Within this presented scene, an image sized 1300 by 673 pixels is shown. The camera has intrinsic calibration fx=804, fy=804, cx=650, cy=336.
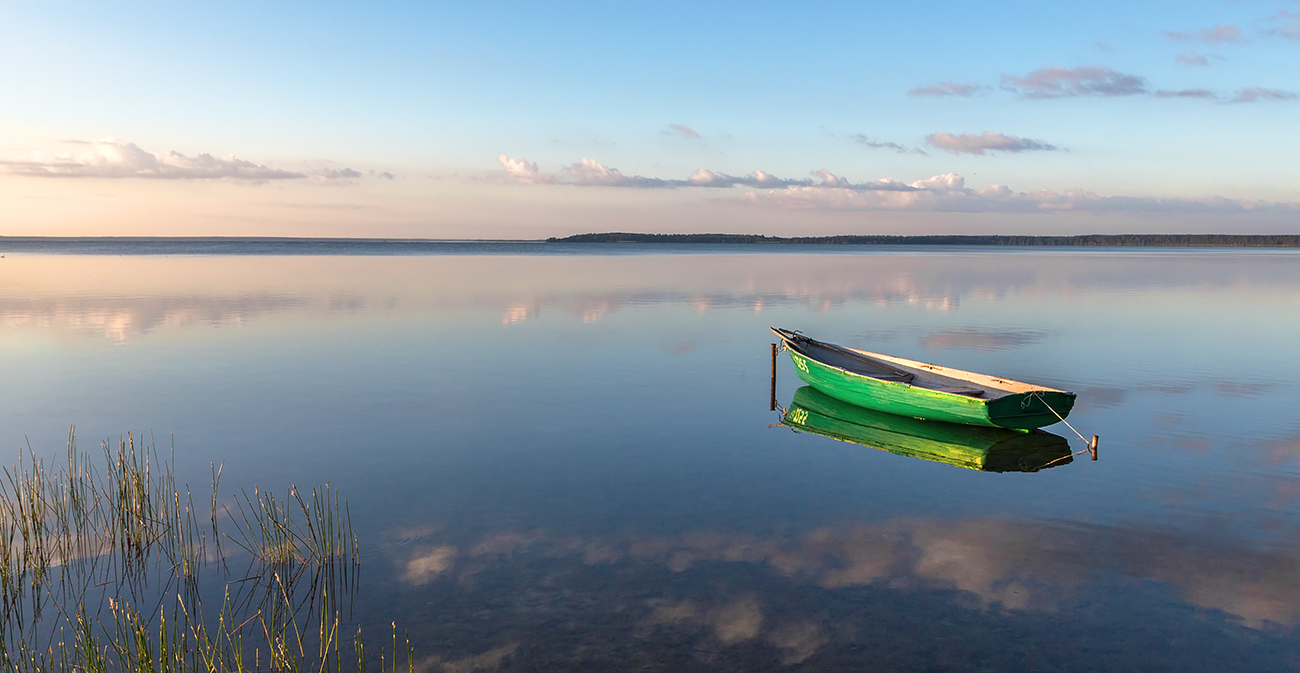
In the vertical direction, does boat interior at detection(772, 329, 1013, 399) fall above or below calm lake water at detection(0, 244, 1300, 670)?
above

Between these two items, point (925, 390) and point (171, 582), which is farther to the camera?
point (925, 390)

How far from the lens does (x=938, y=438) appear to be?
45.7 feet

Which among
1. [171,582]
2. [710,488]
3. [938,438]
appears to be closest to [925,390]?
[938,438]

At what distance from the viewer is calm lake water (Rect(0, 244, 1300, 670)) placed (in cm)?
706

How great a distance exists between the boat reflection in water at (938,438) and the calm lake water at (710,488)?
451mm

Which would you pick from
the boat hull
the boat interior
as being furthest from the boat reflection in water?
the boat interior

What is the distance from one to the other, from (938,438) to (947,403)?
686mm

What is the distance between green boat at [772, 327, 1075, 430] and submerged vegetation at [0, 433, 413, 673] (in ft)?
32.7

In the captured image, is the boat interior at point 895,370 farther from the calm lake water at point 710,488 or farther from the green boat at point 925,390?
the calm lake water at point 710,488

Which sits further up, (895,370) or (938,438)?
(895,370)

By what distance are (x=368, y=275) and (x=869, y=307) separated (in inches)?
1389

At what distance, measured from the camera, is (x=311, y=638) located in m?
6.95

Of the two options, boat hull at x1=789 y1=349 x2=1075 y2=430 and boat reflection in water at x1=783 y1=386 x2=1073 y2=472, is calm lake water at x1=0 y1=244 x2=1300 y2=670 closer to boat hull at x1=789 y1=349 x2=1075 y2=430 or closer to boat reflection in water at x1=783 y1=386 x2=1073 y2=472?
boat reflection in water at x1=783 y1=386 x2=1073 y2=472

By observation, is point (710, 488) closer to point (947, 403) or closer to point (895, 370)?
point (947, 403)
